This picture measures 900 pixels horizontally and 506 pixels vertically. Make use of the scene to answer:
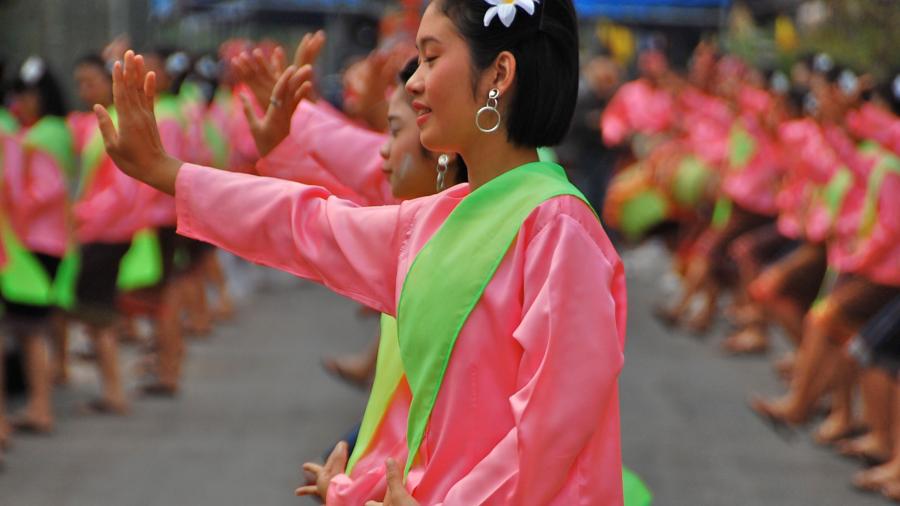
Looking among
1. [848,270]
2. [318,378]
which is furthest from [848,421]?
[318,378]

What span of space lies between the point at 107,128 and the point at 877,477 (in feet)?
16.5

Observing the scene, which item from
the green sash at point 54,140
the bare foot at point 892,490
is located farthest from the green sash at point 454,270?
the green sash at point 54,140

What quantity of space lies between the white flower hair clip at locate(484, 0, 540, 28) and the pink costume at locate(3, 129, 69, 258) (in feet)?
16.8

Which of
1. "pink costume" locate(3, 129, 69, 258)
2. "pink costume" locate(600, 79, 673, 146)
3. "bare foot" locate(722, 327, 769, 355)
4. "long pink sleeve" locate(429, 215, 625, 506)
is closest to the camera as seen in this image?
"long pink sleeve" locate(429, 215, 625, 506)

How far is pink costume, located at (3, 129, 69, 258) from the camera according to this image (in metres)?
7.05

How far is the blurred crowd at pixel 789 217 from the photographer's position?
6.85m

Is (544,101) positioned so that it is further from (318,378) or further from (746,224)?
(746,224)

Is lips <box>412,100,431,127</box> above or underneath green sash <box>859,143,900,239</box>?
above

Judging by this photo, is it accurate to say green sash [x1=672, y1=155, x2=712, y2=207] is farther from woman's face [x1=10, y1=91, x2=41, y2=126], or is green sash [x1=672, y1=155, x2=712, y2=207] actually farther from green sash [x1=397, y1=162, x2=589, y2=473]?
green sash [x1=397, y1=162, x2=589, y2=473]

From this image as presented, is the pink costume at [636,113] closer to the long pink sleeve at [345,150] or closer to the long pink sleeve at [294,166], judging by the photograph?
the long pink sleeve at [345,150]

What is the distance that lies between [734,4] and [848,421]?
1128 centimetres

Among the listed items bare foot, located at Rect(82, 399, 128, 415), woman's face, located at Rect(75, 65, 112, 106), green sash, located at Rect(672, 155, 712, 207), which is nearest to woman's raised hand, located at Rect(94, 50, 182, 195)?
woman's face, located at Rect(75, 65, 112, 106)

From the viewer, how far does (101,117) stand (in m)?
2.36

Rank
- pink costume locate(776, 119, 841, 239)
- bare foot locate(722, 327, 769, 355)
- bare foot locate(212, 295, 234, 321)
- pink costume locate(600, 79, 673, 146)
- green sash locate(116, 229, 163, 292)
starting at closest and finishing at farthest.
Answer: green sash locate(116, 229, 163, 292) → pink costume locate(776, 119, 841, 239) → bare foot locate(722, 327, 769, 355) → bare foot locate(212, 295, 234, 321) → pink costume locate(600, 79, 673, 146)
